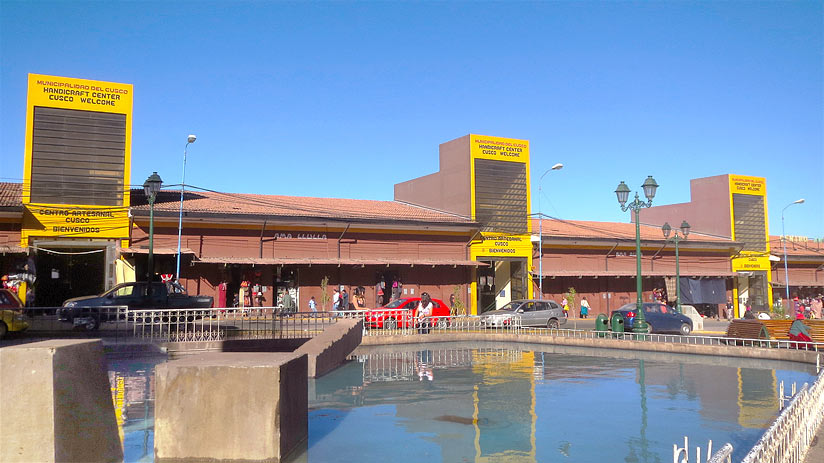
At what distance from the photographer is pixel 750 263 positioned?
1836 inches

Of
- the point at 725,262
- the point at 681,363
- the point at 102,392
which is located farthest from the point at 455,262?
the point at 102,392

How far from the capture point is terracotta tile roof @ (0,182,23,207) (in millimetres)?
25453

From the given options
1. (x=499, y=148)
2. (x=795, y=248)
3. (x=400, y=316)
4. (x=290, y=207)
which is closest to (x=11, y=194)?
(x=290, y=207)

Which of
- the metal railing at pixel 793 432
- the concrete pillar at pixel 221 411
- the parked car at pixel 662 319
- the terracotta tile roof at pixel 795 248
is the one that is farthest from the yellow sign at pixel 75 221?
the terracotta tile roof at pixel 795 248

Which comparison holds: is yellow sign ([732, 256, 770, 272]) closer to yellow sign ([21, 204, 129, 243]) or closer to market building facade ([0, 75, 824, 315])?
market building facade ([0, 75, 824, 315])

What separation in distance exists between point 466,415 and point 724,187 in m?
45.3

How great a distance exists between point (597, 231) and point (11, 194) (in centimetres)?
3276

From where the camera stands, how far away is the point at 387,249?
3309 centimetres

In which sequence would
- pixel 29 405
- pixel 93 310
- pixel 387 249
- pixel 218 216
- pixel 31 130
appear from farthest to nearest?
pixel 387 249, pixel 218 216, pixel 31 130, pixel 93 310, pixel 29 405

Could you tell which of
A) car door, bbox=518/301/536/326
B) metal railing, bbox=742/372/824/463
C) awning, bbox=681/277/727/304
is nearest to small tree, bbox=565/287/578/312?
awning, bbox=681/277/727/304

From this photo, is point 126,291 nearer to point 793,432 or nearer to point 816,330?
point 793,432

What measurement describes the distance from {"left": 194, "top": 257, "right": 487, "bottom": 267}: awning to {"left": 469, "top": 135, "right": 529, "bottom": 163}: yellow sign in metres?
6.57

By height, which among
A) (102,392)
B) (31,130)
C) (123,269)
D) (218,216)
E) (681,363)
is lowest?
(681,363)

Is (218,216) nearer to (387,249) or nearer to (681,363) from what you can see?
(387,249)
